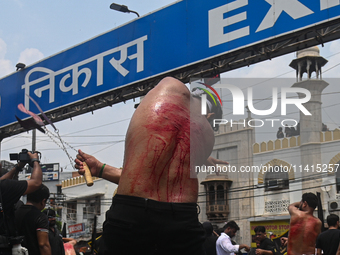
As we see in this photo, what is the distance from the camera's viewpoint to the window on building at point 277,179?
74.1 ft

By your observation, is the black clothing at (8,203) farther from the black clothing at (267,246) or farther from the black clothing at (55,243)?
the black clothing at (267,246)

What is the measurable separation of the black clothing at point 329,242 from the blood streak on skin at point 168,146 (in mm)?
4431

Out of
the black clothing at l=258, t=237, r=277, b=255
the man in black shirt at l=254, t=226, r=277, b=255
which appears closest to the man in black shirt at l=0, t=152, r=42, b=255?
the man in black shirt at l=254, t=226, r=277, b=255

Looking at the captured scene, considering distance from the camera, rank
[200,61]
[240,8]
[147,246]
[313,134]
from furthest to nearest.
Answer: [313,134] < [200,61] < [240,8] < [147,246]

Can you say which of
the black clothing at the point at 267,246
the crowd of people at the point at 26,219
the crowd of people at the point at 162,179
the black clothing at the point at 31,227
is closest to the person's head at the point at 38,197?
the crowd of people at the point at 26,219

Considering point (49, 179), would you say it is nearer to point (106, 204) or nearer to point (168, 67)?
point (106, 204)

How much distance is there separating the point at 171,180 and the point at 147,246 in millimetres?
266

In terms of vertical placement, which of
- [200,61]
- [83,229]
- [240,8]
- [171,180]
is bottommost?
[83,229]

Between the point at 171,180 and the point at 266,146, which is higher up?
the point at 266,146

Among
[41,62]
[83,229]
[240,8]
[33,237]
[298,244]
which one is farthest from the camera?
[83,229]

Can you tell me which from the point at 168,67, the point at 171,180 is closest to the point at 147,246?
the point at 171,180

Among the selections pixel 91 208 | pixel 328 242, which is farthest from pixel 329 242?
pixel 91 208

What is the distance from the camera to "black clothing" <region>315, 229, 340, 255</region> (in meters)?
5.55

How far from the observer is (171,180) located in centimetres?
174
